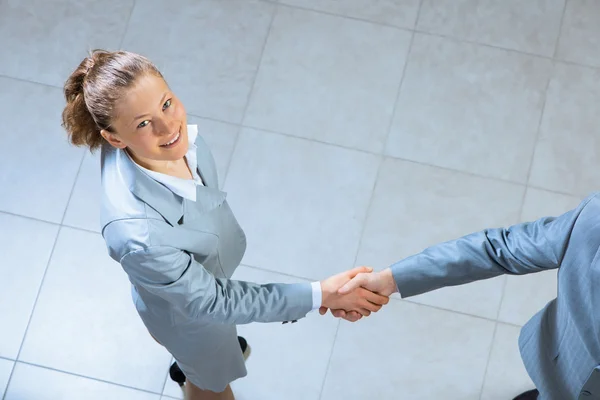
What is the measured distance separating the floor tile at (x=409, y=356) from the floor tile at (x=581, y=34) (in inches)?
45.2

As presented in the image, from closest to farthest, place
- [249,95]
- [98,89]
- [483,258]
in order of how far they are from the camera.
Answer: [98,89] < [483,258] < [249,95]

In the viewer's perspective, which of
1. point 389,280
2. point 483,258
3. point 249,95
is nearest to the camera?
point 483,258

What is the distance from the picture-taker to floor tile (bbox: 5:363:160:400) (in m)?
2.68

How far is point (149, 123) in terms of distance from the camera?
1675 millimetres

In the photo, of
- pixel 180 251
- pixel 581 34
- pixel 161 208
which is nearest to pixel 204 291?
pixel 180 251

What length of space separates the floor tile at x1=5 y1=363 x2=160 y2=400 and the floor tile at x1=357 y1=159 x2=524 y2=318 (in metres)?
0.95

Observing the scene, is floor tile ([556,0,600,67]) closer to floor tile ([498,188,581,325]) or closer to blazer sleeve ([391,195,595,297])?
floor tile ([498,188,581,325])

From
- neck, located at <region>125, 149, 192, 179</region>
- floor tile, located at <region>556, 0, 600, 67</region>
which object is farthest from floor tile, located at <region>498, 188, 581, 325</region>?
neck, located at <region>125, 149, 192, 179</region>

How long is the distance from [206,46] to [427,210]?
1107 mm

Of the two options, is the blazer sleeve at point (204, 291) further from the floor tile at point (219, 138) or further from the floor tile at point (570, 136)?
the floor tile at point (570, 136)

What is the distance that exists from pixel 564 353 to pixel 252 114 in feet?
5.26

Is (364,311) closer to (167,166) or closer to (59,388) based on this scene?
(167,166)

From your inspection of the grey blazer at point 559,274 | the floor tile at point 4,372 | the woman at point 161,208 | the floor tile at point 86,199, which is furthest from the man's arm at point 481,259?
the floor tile at point 4,372

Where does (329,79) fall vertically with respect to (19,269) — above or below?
above
